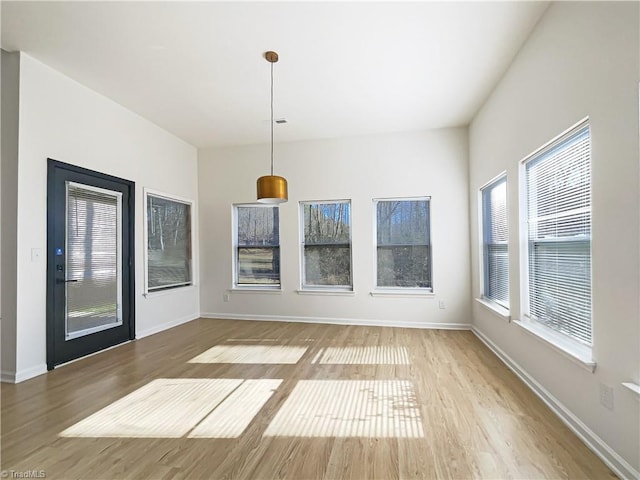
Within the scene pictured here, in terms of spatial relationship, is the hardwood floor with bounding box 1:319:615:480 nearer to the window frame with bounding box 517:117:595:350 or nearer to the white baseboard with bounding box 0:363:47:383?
the white baseboard with bounding box 0:363:47:383

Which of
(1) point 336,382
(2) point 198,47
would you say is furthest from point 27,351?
(2) point 198,47

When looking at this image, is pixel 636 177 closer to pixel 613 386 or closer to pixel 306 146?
pixel 613 386

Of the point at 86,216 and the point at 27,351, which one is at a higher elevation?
the point at 86,216

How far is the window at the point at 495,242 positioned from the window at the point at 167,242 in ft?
15.7

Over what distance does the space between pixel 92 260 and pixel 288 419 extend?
316cm

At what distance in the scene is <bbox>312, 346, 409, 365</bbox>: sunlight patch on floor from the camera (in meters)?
3.71

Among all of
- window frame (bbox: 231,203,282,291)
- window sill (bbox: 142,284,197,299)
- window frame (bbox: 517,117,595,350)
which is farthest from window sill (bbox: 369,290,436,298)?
window sill (bbox: 142,284,197,299)

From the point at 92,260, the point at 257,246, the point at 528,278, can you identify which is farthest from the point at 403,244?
the point at 92,260

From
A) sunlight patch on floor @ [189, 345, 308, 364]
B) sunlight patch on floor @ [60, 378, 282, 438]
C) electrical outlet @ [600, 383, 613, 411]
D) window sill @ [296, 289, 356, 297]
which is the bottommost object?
sunlight patch on floor @ [189, 345, 308, 364]

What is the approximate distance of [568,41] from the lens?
92.1 inches

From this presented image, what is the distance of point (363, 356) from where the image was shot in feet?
12.8

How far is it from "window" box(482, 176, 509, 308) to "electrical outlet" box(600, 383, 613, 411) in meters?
1.79

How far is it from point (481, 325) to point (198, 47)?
4.71 meters

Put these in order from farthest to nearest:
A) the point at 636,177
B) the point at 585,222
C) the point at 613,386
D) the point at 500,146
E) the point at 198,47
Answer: the point at 500,146
the point at 198,47
the point at 585,222
the point at 613,386
the point at 636,177
